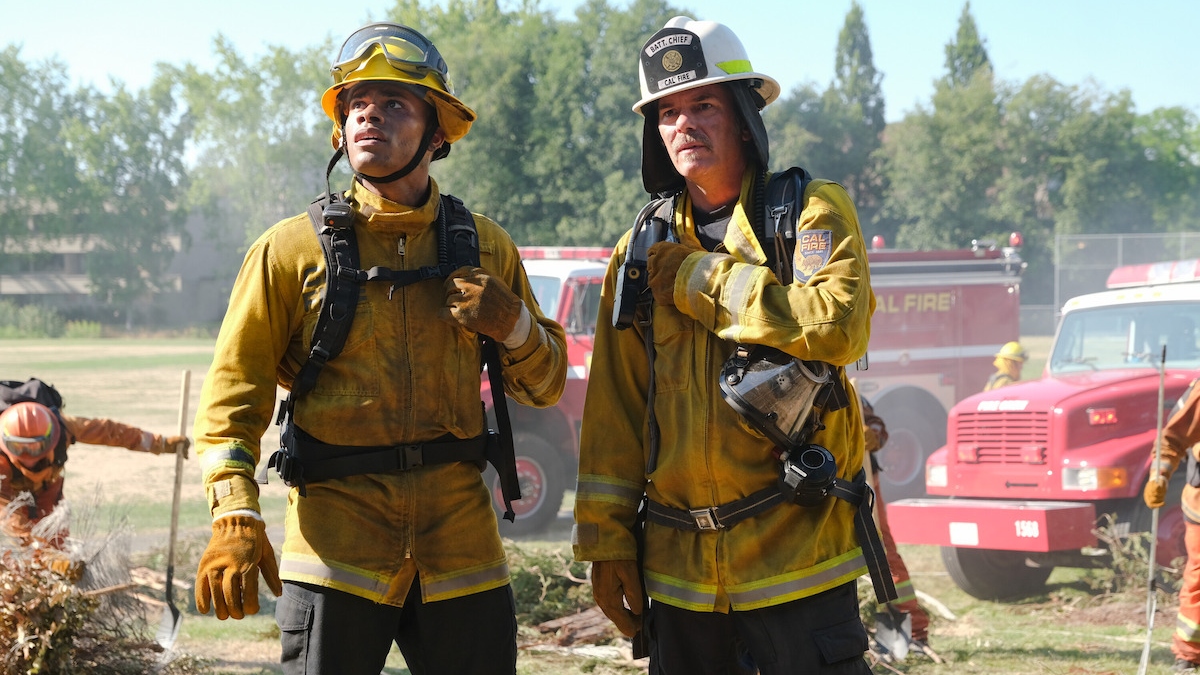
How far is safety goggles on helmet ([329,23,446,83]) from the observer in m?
3.00

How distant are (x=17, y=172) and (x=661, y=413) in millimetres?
51153

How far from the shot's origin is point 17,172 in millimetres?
47438

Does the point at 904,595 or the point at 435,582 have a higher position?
the point at 435,582

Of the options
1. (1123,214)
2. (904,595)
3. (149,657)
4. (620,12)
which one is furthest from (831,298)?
(1123,214)

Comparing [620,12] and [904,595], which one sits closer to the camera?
[904,595]

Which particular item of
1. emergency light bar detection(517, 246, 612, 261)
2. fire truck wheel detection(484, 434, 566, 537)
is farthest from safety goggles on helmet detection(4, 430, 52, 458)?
emergency light bar detection(517, 246, 612, 261)

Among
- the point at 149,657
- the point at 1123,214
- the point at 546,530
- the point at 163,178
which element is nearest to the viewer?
the point at 149,657

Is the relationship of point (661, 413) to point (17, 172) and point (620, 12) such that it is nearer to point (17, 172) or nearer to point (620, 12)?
point (620, 12)

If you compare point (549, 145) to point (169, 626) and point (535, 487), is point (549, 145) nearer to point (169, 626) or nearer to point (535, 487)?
point (535, 487)

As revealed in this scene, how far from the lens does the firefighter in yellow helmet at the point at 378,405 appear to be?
2842 mm

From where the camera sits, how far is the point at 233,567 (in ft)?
8.43

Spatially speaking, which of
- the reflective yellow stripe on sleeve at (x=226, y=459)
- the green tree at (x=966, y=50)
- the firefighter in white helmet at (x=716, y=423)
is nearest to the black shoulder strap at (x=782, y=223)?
the firefighter in white helmet at (x=716, y=423)

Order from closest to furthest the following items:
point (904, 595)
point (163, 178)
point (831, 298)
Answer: point (831, 298) → point (904, 595) → point (163, 178)

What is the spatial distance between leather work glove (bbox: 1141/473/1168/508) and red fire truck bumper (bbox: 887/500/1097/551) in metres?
1.52
